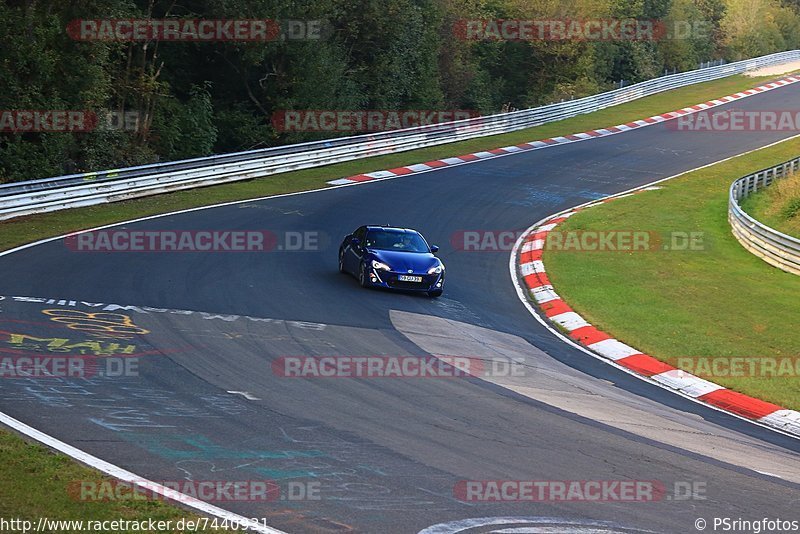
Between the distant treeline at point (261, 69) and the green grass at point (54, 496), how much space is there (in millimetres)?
21614

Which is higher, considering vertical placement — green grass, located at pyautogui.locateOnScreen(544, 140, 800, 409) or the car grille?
the car grille

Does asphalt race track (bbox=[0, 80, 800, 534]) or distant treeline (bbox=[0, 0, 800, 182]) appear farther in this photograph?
distant treeline (bbox=[0, 0, 800, 182])

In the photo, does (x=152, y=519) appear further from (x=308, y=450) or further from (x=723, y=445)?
(x=723, y=445)

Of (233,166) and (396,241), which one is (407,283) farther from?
(233,166)

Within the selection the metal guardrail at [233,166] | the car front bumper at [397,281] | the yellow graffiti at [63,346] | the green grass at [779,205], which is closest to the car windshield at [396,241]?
the car front bumper at [397,281]

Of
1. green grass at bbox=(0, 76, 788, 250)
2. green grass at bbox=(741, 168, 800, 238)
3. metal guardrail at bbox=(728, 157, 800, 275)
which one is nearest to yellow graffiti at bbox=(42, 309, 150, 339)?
green grass at bbox=(0, 76, 788, 250)

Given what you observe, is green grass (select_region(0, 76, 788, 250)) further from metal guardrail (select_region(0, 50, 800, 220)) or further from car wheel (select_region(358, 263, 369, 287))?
car wheel (select_region(358, 263, 369, 287))

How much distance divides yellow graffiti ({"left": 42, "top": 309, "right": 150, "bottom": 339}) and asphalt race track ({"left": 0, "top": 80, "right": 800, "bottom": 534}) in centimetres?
8

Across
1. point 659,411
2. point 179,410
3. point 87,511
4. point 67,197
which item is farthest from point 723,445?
point 67,197

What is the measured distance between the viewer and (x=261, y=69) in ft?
134

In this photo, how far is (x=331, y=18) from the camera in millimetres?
44250

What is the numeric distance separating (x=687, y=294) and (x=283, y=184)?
14303mm

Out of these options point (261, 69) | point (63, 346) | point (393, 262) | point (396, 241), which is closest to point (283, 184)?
point (396, 241)

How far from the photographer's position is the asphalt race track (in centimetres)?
828
